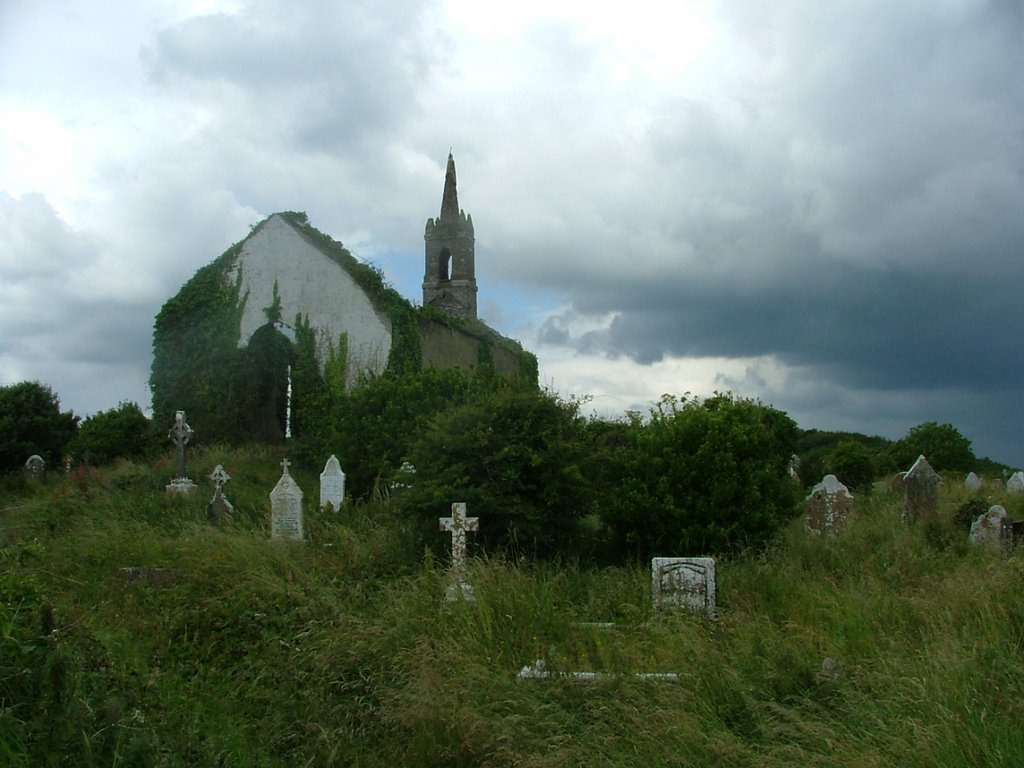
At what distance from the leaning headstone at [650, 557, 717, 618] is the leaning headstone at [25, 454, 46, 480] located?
19650 mm

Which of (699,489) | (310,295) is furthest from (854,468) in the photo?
(310,295)

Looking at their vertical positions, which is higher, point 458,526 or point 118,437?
point 118,437

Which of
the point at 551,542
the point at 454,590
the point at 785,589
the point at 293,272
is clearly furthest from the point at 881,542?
the point at 293,272

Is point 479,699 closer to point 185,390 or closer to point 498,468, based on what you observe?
point 498,468

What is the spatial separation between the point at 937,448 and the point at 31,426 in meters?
27.6

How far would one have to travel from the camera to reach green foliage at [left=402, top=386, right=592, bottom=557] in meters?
11.8

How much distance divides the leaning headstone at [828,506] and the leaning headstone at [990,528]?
8.02 feet

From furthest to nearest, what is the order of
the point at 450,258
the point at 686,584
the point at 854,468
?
the point at 450,258 → the point at 854,468 → the point at 686,584

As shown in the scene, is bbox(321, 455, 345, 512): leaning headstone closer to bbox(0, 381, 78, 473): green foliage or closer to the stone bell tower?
bbox(0, 381, 78, 473): green foliage

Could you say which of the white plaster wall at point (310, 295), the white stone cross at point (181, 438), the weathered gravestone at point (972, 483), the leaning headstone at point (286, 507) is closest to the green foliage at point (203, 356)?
the white plaster wall at point (310, 295)

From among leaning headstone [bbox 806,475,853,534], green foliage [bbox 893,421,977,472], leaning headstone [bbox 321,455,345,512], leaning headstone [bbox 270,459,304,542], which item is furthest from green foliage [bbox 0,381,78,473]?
green foliage [bbox 893,421,977,472]

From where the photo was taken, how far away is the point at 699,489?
41.1 ft

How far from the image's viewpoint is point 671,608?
8.54 meters

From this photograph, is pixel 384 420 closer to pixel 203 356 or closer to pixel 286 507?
pixel 286 507
